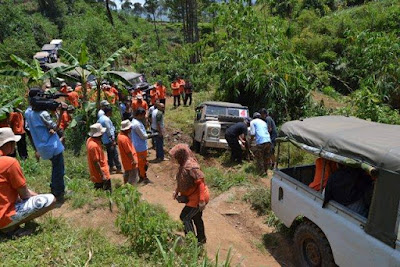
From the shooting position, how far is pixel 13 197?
13.3ft

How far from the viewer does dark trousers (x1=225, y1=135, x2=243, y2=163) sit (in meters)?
9.43

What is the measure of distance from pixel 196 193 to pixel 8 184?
2388 millimetres

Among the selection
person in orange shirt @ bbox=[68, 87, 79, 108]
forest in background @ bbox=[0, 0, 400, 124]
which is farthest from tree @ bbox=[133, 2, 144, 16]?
person in orange shirt @ bbox=[68, 87, 79, 108]

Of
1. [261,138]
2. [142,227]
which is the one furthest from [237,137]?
[142,227]

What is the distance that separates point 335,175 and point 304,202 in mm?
702

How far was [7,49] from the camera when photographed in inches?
1116

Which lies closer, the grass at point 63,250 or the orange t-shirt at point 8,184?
the grass at point 63,250

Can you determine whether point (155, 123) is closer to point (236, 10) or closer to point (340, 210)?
point (340, 210)

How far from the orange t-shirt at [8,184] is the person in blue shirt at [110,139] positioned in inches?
158

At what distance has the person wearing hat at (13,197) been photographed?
389cm

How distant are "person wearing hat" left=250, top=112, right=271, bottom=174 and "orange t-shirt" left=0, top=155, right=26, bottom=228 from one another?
5668 mm

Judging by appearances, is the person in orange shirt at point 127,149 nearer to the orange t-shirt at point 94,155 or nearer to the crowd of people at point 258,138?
the orange t-shirt at point 94,155

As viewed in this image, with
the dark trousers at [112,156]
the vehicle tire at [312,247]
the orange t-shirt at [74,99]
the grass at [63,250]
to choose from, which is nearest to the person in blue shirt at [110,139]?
the dark trousers at [112,156]

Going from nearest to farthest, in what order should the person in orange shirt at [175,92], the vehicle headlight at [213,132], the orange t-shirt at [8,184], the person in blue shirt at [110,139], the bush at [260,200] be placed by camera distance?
the orange t-shirt at [8,184], the bush at [260,200], the person in blue shirt at [110,139], the vehicle headlight at [213,132], the person in orange shirt at [175,92]
